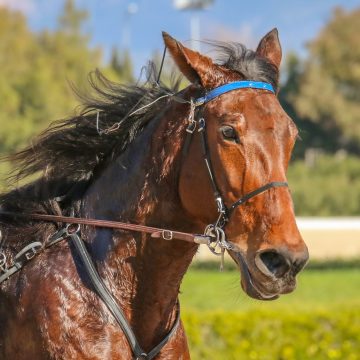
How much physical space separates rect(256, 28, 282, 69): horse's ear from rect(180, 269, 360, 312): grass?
7.39 metres

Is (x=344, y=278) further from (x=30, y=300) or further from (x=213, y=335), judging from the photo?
(x=30, y=300)

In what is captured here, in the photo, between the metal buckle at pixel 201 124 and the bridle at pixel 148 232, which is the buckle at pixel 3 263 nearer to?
the bridle at pixel 148 232

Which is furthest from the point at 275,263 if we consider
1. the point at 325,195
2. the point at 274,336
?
the point at 325,195

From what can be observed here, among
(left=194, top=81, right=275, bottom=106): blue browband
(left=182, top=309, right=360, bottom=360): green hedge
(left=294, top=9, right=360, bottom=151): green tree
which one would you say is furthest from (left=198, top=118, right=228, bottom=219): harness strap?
(left=294, top=9, right=360, bottom=151): green tree

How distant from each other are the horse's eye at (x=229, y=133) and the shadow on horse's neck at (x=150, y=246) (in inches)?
12.3

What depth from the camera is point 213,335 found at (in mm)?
6863

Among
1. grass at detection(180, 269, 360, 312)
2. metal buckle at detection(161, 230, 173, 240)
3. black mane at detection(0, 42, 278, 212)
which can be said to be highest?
black mane at detection(0, 42, 278, 212)

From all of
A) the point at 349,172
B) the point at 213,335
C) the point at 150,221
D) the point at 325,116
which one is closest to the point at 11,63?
the point at 349,172

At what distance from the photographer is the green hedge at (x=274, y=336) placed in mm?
6613

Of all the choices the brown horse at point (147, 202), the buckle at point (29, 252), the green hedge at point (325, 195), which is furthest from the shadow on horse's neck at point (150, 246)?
the green hedge at point (325, 195)

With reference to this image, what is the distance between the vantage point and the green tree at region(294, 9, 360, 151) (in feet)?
123

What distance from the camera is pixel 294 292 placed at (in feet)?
44.2

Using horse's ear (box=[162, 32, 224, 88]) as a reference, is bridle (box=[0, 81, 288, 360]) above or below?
below

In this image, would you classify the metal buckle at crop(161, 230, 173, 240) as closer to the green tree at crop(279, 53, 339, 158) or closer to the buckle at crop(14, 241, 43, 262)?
the buckle at crop(14, 241, 43, 262)
